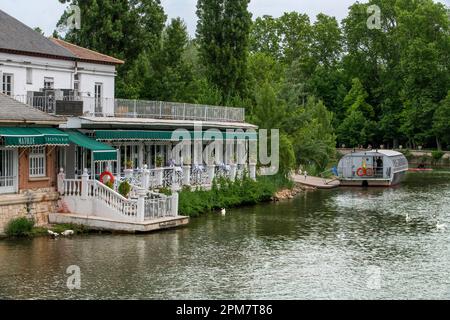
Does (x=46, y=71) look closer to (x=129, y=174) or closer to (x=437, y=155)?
(x=129, y=174)

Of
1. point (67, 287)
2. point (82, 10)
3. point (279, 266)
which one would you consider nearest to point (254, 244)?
point (279, 266)

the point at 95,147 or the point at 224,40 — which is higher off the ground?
the point at 224,40

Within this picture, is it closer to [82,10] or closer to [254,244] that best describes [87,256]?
[254,244]

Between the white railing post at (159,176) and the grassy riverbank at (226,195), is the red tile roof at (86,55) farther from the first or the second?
the grassy riverbank at (226,195)

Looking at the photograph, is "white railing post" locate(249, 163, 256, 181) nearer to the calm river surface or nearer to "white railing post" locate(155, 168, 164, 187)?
the calm river surface

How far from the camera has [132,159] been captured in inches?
1710

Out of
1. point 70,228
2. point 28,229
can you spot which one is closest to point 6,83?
point 70,228

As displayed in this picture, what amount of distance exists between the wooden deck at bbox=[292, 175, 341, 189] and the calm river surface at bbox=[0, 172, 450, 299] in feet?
70.2

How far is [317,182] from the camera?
216 feet

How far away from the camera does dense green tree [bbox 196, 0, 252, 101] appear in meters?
65.9

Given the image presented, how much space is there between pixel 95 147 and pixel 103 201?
2687 millimetres

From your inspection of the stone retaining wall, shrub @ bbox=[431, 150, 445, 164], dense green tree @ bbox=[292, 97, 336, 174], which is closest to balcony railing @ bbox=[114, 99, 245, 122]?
the stone retaining wall

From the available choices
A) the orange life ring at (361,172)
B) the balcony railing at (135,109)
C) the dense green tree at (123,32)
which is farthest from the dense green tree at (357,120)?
the balcony railing at (135,109)
